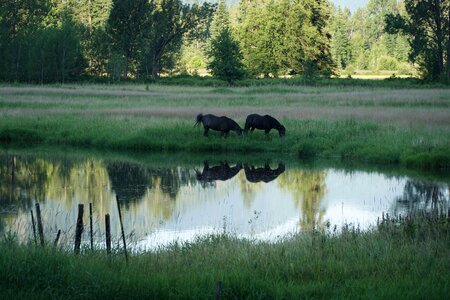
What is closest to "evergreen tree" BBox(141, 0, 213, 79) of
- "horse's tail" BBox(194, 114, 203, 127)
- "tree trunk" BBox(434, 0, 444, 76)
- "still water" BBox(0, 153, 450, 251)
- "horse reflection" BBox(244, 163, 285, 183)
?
"tree trunk" BBox(434, 0, 444, 76)

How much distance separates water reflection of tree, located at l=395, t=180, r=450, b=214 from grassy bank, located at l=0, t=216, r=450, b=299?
19.2ft

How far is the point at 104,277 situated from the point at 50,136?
22.4 meters

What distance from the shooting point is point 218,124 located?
26.6 m

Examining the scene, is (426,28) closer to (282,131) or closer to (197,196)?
(282,131)

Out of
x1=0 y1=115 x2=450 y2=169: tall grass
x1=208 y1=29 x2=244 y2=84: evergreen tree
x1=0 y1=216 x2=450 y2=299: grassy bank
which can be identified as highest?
x1=208 y1=29 x2=244 y2=84: evergreen tree

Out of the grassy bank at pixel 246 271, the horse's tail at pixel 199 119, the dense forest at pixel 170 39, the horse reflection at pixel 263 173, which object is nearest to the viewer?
the grassy bank at pixel 246 271

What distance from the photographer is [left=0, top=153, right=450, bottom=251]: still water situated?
1407 cm

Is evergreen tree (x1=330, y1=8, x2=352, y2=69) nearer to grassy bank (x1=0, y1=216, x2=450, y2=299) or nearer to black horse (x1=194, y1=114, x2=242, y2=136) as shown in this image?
black horse (x1=194, y1=114, x2=242, y2=136)

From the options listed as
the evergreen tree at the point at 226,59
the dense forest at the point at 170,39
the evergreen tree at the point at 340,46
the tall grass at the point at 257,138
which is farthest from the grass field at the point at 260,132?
the evergreen tree at the point at 340,46

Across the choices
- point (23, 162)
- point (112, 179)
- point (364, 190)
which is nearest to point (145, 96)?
point (23, 162)

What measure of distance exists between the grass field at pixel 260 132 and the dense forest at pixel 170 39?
54.1ft

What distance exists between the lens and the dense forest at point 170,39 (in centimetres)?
5603

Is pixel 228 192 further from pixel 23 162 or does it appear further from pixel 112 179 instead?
pixel 23 162

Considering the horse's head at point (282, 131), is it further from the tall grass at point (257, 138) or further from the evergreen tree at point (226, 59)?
the evergreen tree at point (226, 59)
